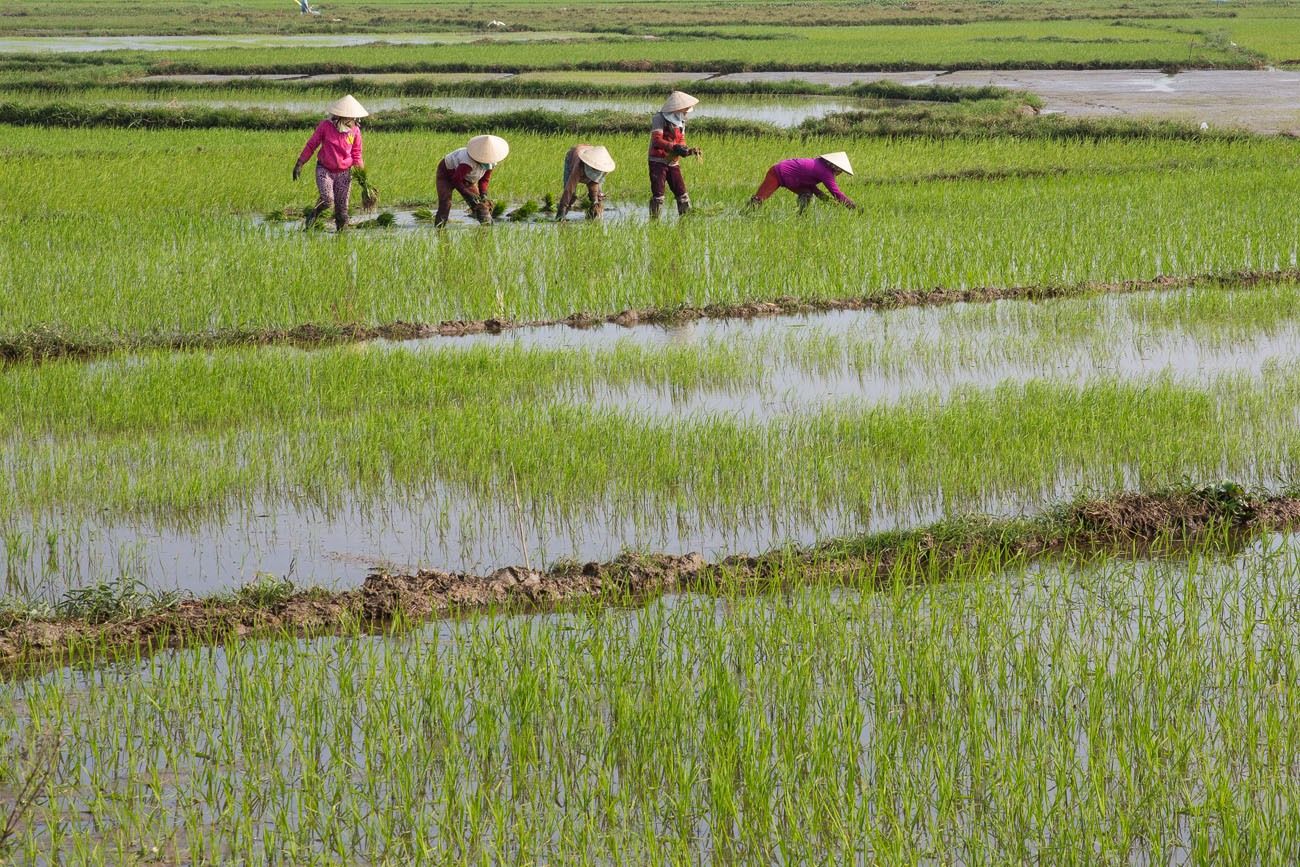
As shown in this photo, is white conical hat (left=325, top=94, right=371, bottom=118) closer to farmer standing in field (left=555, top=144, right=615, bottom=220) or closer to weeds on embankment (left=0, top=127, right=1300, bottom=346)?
weeds on embankment (left=0, top=127, right=1300, bottom=346)

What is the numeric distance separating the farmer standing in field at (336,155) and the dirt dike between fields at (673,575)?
564cm

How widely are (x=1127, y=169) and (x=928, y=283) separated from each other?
Result: 533 centimetres

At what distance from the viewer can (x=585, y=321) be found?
755cm

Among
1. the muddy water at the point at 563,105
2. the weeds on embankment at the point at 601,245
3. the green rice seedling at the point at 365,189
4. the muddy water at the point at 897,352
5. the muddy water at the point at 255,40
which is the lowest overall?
the muddy water at the point at 897,352

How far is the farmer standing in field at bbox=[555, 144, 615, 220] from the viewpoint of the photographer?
382 inches

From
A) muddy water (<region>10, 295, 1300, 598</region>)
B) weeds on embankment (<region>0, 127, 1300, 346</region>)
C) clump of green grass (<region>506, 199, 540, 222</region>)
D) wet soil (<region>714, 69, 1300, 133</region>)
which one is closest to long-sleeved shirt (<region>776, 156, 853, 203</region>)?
weeds on embankment (<region>0, 127, 1300, 346</region>)

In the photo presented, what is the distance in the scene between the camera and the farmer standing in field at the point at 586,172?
382 inches

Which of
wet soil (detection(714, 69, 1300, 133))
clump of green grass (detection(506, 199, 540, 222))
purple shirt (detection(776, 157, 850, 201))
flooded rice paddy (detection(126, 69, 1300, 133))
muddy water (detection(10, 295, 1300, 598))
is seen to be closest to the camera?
muddy water (detection(10, 295, 1300, 598))

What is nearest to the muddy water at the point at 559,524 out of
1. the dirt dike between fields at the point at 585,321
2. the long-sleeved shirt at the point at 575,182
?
the dirt dike between fields at the point at 585,321

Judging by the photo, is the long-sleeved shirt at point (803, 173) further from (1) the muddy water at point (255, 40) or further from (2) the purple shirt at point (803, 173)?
(1) the muddy water at point (255, 40)

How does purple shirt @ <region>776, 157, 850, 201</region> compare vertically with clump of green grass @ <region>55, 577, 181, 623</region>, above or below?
above

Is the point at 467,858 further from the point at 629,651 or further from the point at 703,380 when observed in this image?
the point at 703,380

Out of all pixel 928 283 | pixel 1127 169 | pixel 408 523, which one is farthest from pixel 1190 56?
pixel 408 523

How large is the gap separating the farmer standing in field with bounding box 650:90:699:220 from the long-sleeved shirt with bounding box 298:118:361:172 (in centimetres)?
201
